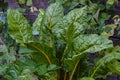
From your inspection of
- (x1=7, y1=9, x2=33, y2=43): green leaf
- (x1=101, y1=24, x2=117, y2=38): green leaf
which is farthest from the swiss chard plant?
(x1=101, y1=24, x2=117, y2=38): green leaf

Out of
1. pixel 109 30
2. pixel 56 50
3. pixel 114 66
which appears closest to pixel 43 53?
pixel 56 50

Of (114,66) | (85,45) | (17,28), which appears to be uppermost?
(17,28)

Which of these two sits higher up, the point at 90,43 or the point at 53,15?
Answer: the point at 53,15

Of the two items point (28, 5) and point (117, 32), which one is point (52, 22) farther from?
point (28, 5)

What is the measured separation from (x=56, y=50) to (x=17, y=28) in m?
0.31

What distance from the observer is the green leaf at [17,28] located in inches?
66.9

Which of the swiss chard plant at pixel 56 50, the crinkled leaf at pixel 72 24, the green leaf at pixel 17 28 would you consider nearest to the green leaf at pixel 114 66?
the swiss chard plant at pixel 56 50

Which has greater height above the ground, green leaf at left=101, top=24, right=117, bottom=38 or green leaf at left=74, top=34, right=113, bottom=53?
green leaf at left=74, top=34, right=113, bottom=53

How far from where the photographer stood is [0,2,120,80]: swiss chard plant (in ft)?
5.20

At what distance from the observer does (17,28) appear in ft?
5.64

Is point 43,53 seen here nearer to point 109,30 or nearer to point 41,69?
point 41,69

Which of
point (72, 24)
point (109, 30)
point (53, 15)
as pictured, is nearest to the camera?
point (72, 24)

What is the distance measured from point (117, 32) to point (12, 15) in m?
1.07

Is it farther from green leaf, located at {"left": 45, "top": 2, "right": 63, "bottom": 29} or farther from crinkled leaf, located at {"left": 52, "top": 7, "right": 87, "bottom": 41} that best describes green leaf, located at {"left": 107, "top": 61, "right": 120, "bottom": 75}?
green leaf, located at {"left": 45, "top": 2, "right": 63, "bottom": 29}
